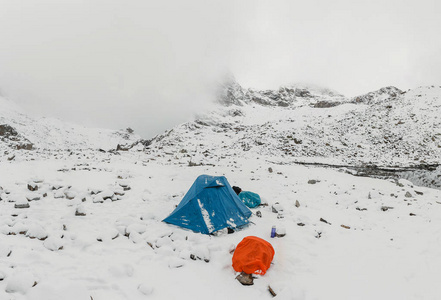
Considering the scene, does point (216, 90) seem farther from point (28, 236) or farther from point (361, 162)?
point (28, 236)

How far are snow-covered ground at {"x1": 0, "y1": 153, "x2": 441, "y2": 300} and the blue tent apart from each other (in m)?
0.35

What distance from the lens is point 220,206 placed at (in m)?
8.12

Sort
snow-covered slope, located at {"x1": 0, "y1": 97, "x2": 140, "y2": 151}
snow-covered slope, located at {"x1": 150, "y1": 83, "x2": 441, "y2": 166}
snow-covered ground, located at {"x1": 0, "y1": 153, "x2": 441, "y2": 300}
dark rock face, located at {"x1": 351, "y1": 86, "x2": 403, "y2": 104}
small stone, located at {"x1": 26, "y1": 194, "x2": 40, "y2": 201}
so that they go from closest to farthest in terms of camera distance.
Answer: snow-covered ground, located at {"x1": 0, "y1": 153, "x2": 441, "y2": 300}, small stone, located at {"x1": 26, "y1": 194, "x2": 40, "y2": 201}, snow-covered slope, located at {"x1": 150, "y1": 83, "x2": 441, "y2": 166}, snow-covered slope, located at {"x1": 0, "y1": 97, "x2": 140, "y2": 151}, dark rock face, located at {"x1": 351, "y1": 86, "x2": 403, "y2": 104}

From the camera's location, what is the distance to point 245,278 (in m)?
5.23

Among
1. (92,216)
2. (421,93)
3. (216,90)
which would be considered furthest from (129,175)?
(216,90)

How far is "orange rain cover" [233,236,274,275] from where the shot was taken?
5.44 metres

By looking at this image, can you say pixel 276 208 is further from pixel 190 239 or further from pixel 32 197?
pixel 32 197

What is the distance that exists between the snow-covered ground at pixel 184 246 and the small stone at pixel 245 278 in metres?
0.09

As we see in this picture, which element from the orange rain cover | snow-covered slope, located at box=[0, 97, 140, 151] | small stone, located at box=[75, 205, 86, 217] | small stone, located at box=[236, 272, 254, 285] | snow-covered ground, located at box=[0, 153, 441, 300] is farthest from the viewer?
snow-covered slope, located at box=[0, 97, 140, 151]

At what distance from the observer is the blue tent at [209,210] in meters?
7.63

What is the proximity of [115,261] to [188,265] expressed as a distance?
1728 mm

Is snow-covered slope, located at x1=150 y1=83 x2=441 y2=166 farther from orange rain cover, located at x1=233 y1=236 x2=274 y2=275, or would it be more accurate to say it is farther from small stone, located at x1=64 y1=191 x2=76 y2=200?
orange rain cover, located at x1=233 y1=236 x2=274 y2=275

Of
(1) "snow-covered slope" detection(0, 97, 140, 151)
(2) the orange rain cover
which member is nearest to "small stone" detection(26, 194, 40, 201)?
(2) the orange rain cover

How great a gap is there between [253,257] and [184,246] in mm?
2028
